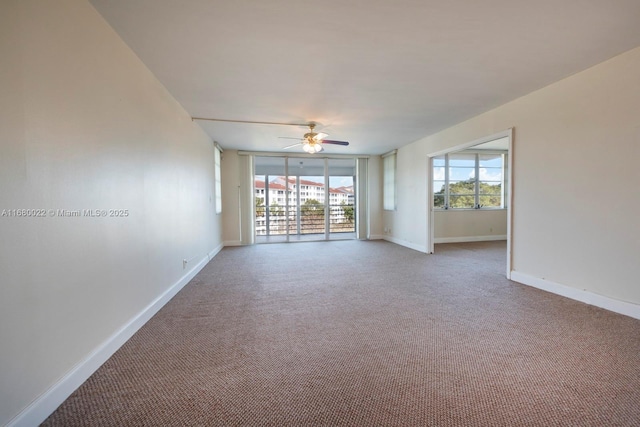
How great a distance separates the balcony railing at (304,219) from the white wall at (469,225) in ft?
7.95

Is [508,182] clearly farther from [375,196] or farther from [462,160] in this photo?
[375,196]

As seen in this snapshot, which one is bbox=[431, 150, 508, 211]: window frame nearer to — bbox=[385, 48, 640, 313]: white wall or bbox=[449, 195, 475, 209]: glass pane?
bbox=[449, 195, 475, 209]: glass pane

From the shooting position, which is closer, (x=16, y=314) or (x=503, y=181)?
(x=16, y=314)

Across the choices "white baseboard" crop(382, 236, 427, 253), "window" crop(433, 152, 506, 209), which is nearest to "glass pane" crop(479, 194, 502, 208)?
"window" crop(433, 152, 506, 209)

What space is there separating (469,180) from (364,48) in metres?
6.17

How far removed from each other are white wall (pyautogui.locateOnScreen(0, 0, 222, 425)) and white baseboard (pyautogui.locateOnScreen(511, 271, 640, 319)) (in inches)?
170

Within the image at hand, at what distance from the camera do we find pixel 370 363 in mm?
1780

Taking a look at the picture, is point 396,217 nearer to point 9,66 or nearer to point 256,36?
point 256,36

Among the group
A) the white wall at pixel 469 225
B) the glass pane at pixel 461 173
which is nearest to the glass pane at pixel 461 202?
A: the white wall at pixel 469 225

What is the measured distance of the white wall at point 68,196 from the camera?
4.00 ft

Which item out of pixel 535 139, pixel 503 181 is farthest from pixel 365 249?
pixel 503 181

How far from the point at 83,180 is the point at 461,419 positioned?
2.52 meters

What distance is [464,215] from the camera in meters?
7.06

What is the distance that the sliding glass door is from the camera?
7492 mm
